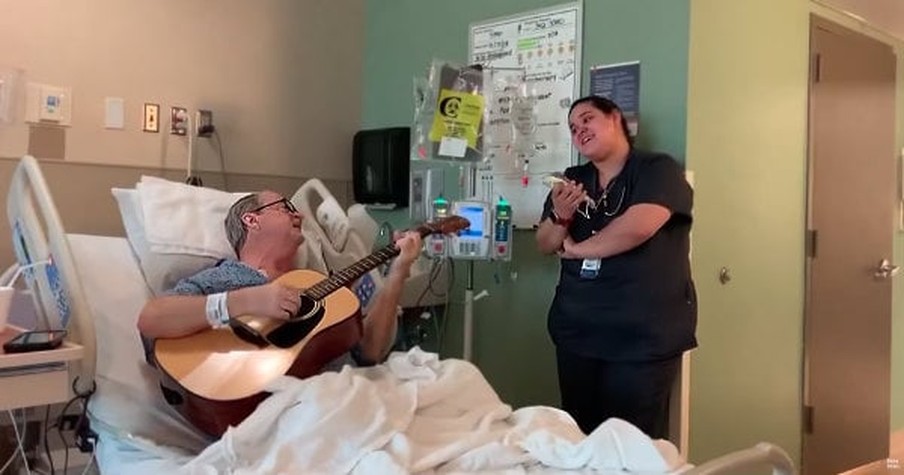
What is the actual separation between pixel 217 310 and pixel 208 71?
4.83 ft

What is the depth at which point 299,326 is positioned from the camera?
195 cm

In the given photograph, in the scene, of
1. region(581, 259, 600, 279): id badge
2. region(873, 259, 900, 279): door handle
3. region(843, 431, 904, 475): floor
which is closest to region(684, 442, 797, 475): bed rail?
region(581, 259, 600, 279): id badge

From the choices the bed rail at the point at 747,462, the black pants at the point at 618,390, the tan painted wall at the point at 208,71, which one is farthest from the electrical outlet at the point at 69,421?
the bed rail at the point at 747,462

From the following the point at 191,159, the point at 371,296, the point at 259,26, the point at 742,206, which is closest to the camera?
the point at 371,296

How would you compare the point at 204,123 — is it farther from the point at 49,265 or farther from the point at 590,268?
the point at 590,268

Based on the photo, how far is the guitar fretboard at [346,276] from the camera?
78.3 inches

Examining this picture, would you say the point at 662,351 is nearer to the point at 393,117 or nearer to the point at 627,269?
the point at 627,269

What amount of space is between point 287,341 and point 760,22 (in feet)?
6.34

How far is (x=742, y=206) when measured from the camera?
273 cm

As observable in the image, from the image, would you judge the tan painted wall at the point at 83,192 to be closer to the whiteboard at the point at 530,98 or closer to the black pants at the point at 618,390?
the whiteboard at the point at 530,98

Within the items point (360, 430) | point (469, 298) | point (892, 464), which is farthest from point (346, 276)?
point (892, 464)

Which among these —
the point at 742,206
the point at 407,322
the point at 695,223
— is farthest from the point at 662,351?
the point at 407,322

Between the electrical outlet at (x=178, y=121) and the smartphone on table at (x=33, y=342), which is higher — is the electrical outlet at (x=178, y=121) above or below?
above

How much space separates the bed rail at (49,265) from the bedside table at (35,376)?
10 cm
